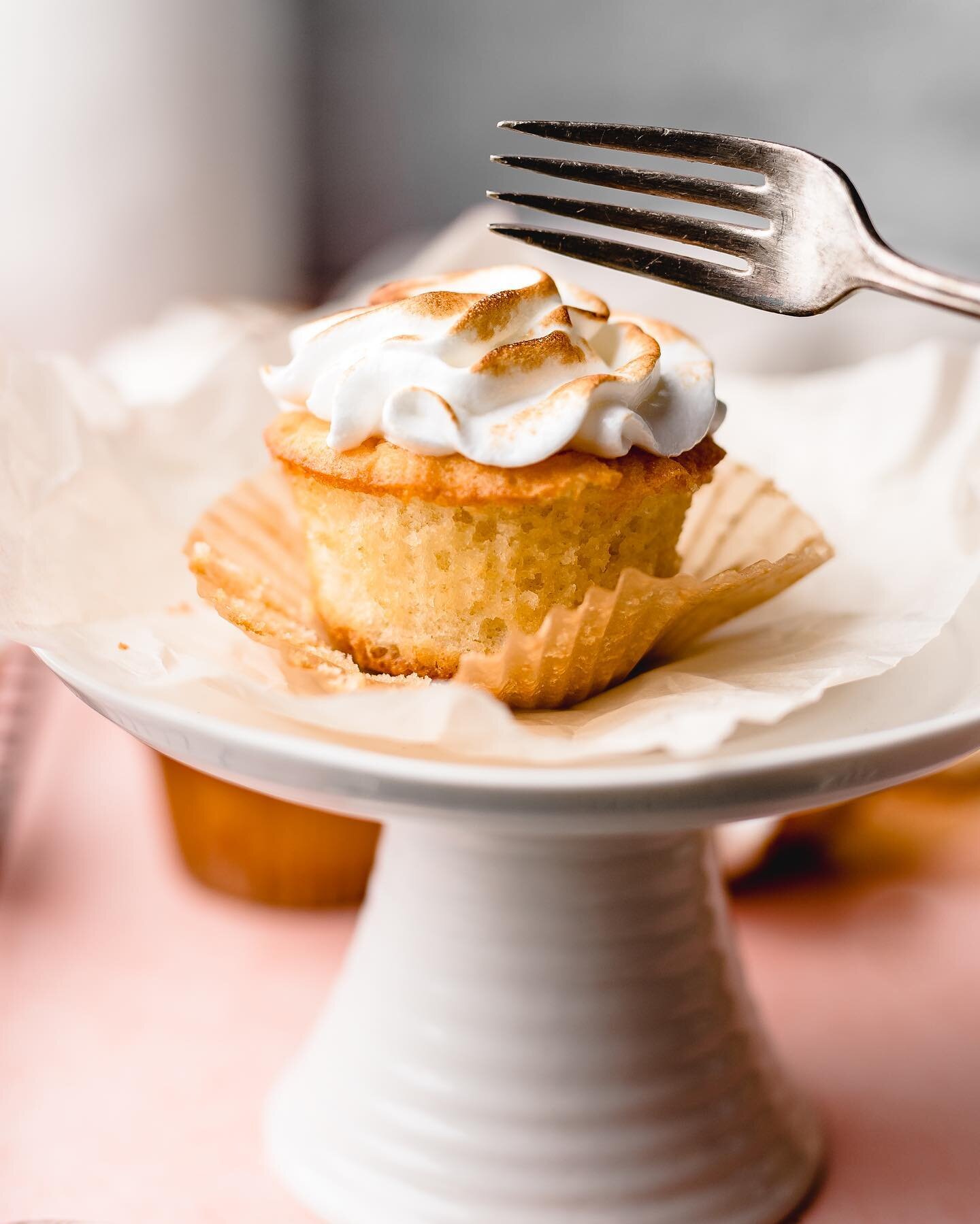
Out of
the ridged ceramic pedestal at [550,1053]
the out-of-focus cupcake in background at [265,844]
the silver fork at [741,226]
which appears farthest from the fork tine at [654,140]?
the out-of-focus cupcake in background at [265,844]

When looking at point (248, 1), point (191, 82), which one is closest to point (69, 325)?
point (191, 82)

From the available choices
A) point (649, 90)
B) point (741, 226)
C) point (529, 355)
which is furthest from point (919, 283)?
point (649, 90)

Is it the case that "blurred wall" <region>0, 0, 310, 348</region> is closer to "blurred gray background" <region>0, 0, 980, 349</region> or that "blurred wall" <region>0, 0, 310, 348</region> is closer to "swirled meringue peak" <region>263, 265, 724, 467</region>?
"blurred gray background" <region>0, 0, 980, 349</region>

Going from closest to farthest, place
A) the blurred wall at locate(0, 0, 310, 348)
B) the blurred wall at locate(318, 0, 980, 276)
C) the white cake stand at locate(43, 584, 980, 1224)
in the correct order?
the white cake stand at locate(43, 584, 980, 1224) < the blurred wall at locate(0, 0, 310, 348) < the blurred wall at locate(318, 0, 980, 276)

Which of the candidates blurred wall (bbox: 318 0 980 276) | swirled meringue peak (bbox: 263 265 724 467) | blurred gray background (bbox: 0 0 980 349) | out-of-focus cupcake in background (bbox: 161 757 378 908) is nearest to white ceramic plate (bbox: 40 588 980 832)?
swirled meringue peak (bbox: 263 265 724 467)

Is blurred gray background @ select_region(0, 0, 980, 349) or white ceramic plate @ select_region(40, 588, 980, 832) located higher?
white ceramic plate @ select_region(40, 588, 980, 832)

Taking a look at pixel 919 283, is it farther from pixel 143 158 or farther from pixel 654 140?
pixel 143 158

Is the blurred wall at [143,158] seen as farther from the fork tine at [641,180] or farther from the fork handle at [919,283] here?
the fork handle at [919,283]
